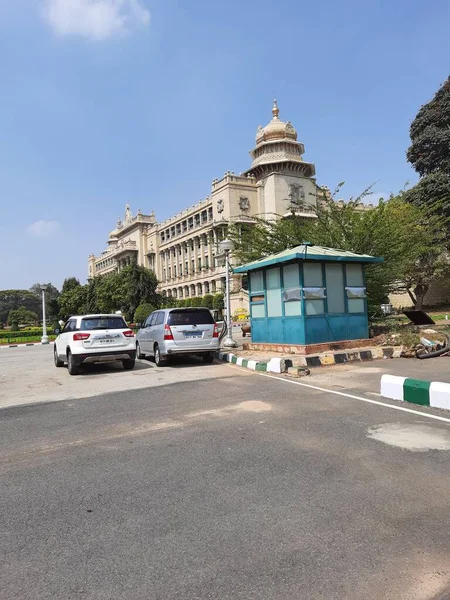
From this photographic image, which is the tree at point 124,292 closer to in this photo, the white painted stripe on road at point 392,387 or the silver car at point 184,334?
the silver car at point 184,334

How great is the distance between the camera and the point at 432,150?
120ft

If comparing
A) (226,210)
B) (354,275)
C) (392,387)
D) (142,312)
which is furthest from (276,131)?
(392,387)

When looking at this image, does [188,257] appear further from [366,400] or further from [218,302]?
[366,400]

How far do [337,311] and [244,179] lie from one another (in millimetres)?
58848

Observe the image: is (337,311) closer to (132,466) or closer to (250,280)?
(250,280)

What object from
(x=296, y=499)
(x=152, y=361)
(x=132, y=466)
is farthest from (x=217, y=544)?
(x=152, y=361)

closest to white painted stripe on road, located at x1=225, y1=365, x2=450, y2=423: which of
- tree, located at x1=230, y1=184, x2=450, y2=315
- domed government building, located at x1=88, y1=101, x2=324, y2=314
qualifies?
tree, located at x1=230, y1=184, x2=450, y2=315

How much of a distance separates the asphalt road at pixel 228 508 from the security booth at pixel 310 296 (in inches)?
238

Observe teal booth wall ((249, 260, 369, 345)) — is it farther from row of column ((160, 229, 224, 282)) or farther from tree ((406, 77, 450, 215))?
row of column ((160, 229, 224, 282))

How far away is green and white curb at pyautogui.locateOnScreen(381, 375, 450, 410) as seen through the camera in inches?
245

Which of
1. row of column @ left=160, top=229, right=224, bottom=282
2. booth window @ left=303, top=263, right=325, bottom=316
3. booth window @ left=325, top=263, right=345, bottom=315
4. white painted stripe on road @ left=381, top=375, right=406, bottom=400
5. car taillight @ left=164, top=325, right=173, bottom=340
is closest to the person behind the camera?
white painted stripe on road @ left=381, top=375, right=406, bottom=400

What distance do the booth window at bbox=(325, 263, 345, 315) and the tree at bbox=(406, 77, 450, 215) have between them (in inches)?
961

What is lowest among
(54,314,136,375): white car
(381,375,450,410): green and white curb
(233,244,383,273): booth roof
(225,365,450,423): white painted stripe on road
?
(225,365,450,423): white painted stripe on road

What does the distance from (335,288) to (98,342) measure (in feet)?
21.9
